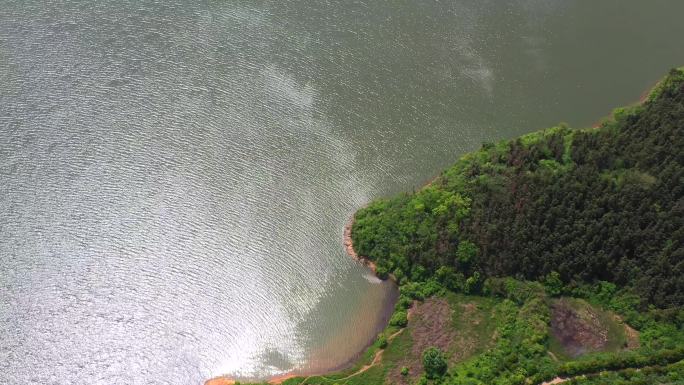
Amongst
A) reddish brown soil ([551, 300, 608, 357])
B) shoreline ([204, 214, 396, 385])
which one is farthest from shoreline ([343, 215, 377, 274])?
reddish brown soil ([551, 300, 608, 357])

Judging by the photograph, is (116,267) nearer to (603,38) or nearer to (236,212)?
(236,212)

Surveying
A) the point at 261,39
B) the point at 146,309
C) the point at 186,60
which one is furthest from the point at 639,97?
the point at 146,309

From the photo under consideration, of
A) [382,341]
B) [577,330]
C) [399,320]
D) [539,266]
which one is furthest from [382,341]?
[577,330]

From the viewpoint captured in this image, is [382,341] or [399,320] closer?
[382,341]

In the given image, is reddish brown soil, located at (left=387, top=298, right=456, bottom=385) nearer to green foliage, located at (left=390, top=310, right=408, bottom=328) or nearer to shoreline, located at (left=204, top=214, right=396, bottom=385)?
green foliage, located at (left=390, top=310, right=408, bottom=328)

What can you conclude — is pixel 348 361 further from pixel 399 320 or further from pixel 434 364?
pixel 434 364

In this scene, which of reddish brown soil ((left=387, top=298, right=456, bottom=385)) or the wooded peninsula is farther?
reddish brown soil ((left=387, top=298, right=456, bottom=385))
